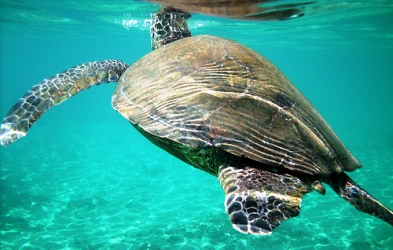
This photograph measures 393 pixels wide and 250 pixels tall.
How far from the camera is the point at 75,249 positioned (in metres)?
9.06

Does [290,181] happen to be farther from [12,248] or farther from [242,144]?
[12,248]

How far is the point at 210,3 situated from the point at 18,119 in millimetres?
8461

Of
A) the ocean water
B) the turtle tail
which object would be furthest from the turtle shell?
the ocean water

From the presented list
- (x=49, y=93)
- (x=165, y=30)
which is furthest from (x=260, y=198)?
(x=165, y=30)

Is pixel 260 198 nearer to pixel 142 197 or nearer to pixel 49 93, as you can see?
pixel 49 93

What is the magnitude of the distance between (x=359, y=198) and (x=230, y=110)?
5.97 feet

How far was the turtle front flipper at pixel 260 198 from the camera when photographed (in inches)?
86.4

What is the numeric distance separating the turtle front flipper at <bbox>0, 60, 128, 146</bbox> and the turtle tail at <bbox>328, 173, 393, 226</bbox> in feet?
14.2

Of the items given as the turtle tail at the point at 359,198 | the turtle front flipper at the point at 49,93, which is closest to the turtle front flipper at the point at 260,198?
the turtle tail at the point at 359,198

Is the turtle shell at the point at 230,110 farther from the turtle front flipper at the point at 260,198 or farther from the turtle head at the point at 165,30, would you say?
the turtle head at the point at 165,30

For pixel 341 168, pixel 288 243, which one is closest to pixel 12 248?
pixel 288 243

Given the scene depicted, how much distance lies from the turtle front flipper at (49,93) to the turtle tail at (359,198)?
433cm

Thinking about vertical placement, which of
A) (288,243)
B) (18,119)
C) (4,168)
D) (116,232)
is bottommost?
(4,168)

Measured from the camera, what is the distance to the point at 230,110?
3121 mm
